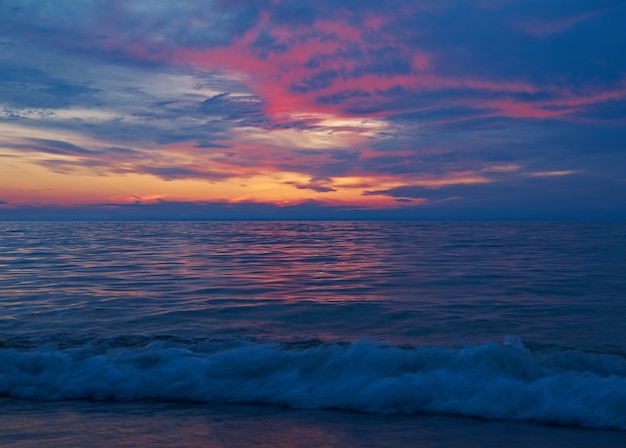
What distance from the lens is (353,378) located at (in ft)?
19.5

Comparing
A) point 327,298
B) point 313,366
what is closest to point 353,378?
point 313,366

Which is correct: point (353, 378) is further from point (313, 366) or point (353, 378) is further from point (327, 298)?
point (327, 298)

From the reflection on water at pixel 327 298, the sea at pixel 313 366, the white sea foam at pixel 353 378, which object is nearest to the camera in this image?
the sea at pixel 313 366

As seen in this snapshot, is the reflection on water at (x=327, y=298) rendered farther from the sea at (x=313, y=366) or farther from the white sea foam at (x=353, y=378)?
the white sea foam at (x=353, y=378)

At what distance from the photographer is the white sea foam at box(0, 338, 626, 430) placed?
5.28 metres

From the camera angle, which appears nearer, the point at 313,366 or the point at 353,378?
the point at 353,378

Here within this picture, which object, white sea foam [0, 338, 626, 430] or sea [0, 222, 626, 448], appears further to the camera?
white sea foam [0, 338, 626, 430]

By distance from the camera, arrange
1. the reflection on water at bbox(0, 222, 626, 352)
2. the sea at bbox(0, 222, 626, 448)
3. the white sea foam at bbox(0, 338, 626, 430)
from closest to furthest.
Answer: the sea at bbox(0, 222, 626, 448)
the white sea foam at bbox(0, 338, 626, 430)
the reflection on water at bbox(0, 222, 626, 352)

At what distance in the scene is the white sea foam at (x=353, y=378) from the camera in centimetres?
528

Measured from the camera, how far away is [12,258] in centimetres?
2080

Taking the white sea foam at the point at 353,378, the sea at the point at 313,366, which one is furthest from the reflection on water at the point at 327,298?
the white sea foam at the point at 353,378

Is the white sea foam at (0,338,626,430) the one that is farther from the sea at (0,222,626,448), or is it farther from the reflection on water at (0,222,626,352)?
the reflection on water at (0,222,626,352)

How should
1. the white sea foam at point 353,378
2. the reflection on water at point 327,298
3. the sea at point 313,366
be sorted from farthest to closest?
1. the reflection on water at point 327,298
2. the white sea foam at point 353,378
3. the sea at point 313,366

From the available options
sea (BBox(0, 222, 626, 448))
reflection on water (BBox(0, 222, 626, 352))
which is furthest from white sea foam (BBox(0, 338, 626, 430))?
reflection on water (BBox(0, 222, 626, 352))
